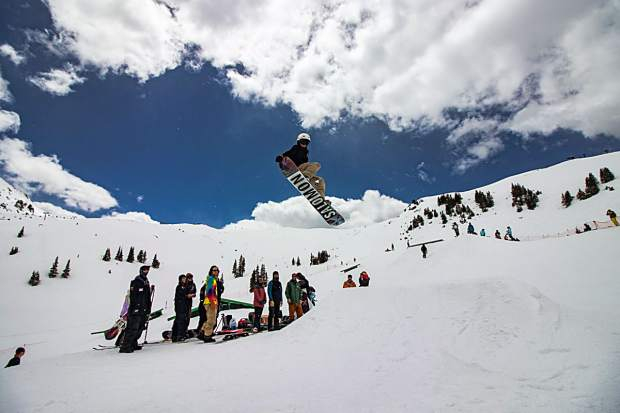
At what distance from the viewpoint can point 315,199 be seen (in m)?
11.4

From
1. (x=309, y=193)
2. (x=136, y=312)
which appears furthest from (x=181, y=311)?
(x=309, y=193)

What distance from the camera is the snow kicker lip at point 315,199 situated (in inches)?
412

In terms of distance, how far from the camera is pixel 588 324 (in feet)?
19.1

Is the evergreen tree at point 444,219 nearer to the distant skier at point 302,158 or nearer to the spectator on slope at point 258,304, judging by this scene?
the distant skier at point 302,158

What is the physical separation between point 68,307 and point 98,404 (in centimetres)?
3887

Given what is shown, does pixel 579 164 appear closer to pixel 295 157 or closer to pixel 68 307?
pixel 295 157

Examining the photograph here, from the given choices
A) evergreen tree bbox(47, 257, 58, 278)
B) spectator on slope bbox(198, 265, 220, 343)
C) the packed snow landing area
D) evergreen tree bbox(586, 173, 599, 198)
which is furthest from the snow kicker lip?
evergreen tree bbox(47, 257, 58, 278)

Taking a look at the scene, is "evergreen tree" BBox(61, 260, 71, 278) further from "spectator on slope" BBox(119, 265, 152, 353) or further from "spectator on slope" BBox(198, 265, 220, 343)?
"spectator on slope" BBox(198, 265, 220, 343)

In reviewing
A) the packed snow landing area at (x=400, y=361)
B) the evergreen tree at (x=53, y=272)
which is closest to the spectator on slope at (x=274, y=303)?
the packed snow landing area at (x=400, y=361)

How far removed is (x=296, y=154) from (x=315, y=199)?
2.07 meters

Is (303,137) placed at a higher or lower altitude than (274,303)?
higher

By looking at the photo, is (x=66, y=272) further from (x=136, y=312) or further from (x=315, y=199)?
(x=315, y=199)

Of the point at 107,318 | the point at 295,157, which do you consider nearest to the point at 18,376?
the point at 295,157

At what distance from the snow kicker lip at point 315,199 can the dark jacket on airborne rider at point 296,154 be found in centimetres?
43
